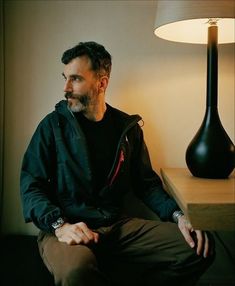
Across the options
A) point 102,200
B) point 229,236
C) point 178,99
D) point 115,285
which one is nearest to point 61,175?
point 102,200

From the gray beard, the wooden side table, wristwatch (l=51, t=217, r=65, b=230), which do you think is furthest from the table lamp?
wristwatch (l=51, t=217, r=65, b=230)

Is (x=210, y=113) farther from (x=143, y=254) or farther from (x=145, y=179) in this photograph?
(x=143, y=254)

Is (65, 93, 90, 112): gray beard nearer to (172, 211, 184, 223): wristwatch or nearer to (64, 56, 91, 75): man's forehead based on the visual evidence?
(64, 56, 91, 75): man's forehead

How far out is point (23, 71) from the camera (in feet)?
5.13

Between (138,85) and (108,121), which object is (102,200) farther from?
(138,85)

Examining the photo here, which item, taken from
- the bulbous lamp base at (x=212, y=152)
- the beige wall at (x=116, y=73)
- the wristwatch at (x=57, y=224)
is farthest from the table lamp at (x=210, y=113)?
the wristwatch at (x=57, y=224)

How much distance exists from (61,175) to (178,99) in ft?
2.07

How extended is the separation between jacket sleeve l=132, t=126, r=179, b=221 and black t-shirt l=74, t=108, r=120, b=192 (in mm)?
113

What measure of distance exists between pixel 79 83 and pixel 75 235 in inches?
22.5

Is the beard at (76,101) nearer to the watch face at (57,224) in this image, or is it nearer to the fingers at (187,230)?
the watch face at (57,224)

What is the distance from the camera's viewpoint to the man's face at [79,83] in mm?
1358

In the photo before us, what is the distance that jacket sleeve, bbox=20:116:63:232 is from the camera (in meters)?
1.16

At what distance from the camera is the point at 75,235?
1.11 meters

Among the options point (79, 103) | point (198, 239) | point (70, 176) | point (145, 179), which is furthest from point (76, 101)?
point (198, 239)
